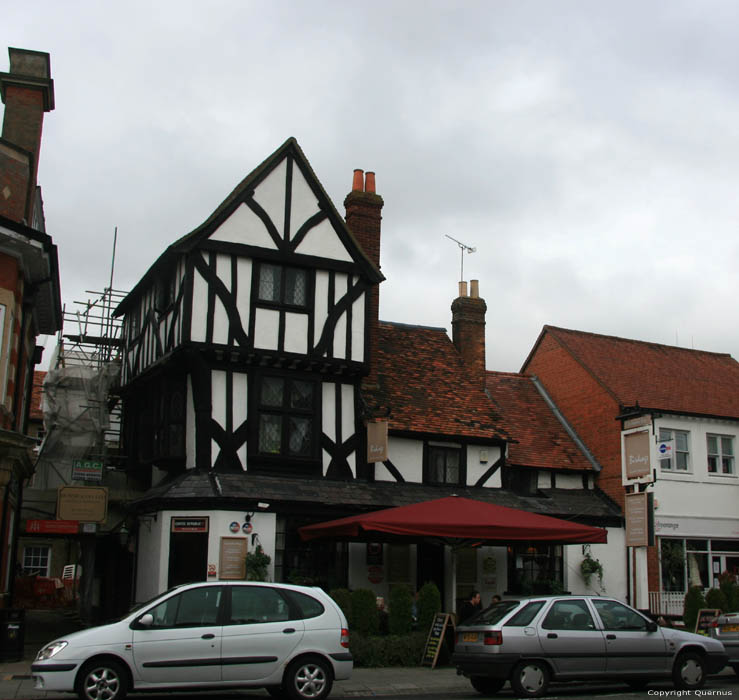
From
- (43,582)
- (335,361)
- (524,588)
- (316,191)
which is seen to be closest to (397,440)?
(335,361)

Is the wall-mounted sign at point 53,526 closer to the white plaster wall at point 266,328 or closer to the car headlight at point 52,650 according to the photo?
the white plaster wall at point 266,328

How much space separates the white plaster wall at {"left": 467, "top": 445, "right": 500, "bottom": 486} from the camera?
2266 cm

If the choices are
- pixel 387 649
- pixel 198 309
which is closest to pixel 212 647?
pixel 387 649

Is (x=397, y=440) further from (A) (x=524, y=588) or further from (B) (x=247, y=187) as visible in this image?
(B) (x=247, y=187)

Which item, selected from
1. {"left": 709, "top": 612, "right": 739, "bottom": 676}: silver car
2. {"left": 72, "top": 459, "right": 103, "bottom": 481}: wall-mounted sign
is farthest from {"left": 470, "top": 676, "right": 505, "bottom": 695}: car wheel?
{"left": 72, "top": 459, "right": 103, "bottom": 481}: wall-mounted sign

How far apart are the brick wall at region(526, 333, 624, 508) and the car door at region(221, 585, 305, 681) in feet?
47.1

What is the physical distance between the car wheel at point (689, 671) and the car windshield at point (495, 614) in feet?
8.89

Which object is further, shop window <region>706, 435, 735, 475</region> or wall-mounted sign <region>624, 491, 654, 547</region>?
shop window <region>706, 435, 735, 475</region>

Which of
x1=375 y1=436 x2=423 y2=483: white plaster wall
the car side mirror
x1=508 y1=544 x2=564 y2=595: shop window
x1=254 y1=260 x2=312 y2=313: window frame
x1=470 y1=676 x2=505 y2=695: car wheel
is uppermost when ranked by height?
x1=254 y1=260 x2=312 y2=313: window frame

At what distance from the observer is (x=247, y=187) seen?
20812 millimetres

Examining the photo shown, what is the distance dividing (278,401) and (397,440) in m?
3.27

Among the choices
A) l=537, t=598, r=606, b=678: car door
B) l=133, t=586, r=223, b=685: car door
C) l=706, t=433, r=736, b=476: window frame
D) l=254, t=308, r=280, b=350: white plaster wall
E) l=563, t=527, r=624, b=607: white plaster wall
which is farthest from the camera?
l=706, t=433, r=736, b=476: window frame

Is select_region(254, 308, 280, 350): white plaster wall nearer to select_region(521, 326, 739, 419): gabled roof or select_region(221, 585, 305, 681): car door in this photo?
select_region(221, 585, 305, 681): car door

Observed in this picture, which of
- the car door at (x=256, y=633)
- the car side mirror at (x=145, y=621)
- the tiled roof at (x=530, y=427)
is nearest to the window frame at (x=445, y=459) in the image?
the tiled roof at (x=530, y=427)
